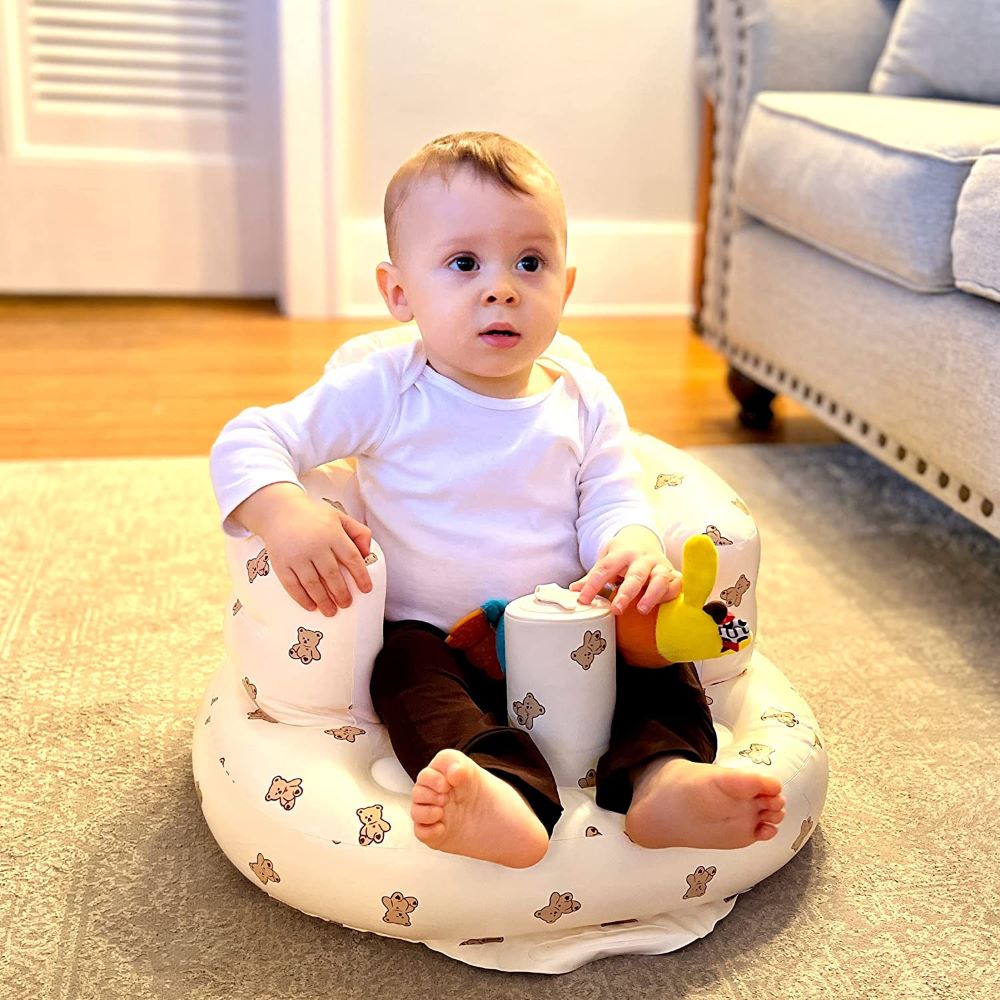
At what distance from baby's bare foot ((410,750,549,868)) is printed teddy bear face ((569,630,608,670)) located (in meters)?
0.12

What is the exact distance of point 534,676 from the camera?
950 mm

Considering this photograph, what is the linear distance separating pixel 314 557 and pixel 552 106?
6.60ft

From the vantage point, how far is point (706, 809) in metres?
0.87

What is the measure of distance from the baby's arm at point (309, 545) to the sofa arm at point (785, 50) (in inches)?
50.7

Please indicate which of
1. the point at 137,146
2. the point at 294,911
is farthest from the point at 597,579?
the point at 137,146

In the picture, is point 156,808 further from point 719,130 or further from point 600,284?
point 600,284

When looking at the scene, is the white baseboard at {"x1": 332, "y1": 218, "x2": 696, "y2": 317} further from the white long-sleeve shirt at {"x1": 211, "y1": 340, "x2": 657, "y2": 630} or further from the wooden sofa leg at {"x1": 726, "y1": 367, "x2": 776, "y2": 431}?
the white long-sleeve shirt at {"x1": 211, "y1": 340, "x2": 657, "y2": 630}

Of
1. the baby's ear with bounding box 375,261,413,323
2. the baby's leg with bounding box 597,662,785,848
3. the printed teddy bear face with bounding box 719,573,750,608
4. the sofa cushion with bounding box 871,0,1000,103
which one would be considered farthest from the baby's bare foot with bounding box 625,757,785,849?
the sofa cushion with bounding box 871,0,1000,103

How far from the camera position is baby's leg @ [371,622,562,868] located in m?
0.83

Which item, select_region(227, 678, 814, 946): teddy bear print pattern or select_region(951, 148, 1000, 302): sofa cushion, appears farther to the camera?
select_region(951, 148, 1000, 302): sofa cushion

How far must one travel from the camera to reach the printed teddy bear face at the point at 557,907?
877 millimetres

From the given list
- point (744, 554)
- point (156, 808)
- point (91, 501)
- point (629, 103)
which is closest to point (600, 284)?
point (629, 103)

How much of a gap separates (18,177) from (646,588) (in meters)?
2.25

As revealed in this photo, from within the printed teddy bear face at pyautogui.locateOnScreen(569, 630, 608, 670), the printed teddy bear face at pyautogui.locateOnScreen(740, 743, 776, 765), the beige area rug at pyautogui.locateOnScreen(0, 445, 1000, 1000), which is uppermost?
the printed teddy bear face at pyautogui.locateOnScreen(569, 630, 608, 670)
